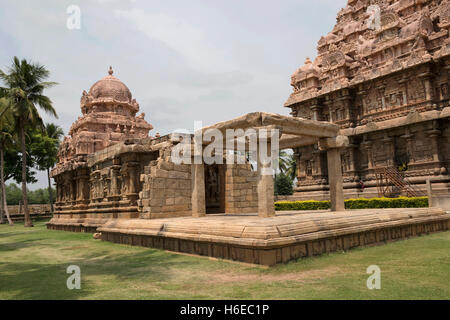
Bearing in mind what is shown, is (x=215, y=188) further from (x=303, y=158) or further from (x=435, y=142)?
(x=303, y=158)

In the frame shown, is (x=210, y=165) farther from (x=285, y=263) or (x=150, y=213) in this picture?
(x=285, y=263)

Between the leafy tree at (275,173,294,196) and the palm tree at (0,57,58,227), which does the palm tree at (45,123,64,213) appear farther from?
the leafy tree at (275,173,294,196)

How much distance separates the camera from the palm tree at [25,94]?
2155cm

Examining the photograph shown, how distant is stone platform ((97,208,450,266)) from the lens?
231 inches

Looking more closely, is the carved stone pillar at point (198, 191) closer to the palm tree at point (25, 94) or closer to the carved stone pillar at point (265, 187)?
the carved stone pillar at point (265, 187)

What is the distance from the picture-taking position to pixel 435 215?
31.9ft

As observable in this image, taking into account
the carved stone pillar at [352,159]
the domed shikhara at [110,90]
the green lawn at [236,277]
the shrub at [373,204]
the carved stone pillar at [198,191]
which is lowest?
the green lawn at [236,277]

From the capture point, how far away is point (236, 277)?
5.23 metres

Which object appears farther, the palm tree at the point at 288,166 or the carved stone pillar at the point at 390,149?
the palm tree at the point at 288,166

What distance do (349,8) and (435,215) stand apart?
23561mm

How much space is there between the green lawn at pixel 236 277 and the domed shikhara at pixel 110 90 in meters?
19.8

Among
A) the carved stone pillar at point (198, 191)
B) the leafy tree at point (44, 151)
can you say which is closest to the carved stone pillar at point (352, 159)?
the carved stone pillar at point (198, 191)

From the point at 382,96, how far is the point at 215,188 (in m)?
14.6

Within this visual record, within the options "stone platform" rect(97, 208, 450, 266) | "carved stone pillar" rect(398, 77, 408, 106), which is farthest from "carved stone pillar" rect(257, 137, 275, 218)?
"carved stone pillar" rect(398, 77, 408, 106)
